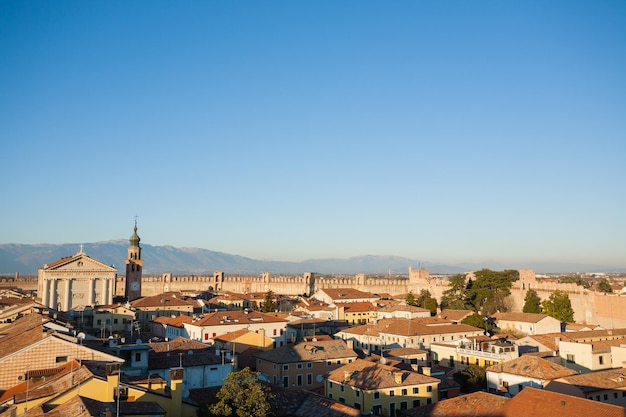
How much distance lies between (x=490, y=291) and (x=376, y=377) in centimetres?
3710

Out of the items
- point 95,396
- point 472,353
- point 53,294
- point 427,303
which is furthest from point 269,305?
point 95,396

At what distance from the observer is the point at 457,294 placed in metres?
63.7

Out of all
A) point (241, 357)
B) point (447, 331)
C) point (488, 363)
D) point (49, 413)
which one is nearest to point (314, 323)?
point (447, 331)

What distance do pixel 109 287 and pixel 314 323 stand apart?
25.6 m

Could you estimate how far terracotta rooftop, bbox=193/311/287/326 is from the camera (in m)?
43.1

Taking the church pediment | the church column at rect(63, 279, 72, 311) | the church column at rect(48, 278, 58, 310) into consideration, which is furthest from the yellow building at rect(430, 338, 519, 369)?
the church column at rect(48, 278, 58, 310)

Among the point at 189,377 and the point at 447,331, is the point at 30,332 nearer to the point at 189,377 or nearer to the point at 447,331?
the point at 189,377

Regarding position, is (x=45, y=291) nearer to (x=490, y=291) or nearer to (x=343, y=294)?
(x=343, y=294)

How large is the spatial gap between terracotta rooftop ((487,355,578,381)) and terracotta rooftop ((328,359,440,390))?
4.43 metres

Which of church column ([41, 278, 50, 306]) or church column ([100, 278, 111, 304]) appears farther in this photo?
church column ([100, 278, 111, 304])

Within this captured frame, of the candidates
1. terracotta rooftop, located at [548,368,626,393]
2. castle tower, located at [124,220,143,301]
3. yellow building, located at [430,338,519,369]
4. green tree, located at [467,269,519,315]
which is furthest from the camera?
castle tower, located at [124,220,143,301]

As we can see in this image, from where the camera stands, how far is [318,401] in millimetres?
22109

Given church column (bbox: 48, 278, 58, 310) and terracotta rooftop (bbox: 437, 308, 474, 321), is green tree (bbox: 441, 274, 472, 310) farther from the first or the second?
church column (bbox: 48, 278, 58, 310)

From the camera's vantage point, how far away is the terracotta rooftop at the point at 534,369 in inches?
1085
